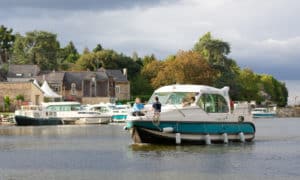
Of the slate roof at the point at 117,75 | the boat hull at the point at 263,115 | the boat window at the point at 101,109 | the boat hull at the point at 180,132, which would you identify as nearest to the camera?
the boat hull at the point at 180,132

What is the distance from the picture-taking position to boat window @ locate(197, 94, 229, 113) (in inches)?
1650

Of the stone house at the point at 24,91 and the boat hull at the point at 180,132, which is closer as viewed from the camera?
the boat hull at the point at 180,132

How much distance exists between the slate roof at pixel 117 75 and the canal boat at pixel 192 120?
90.6 meters

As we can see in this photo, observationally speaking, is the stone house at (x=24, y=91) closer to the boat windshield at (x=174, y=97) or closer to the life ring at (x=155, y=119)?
the boat windshield at (x=174, y=97)

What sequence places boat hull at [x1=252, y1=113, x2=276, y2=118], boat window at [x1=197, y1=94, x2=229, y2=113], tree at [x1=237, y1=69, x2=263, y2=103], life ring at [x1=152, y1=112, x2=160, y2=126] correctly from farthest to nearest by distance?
1. tree at [x1=237, y1=69, x2=263, y2=103]
2. boat hull at [x1=252, y1=113, x2=276, y2=118]
3. boat window at [x1=197, y1=94, x2=229, y2=113]
4. life ring at [x1=152, y1=112, x2=160, y2=126]

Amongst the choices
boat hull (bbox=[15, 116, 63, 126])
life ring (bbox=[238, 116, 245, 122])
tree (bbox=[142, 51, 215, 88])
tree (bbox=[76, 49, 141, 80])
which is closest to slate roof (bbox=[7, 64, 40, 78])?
tree (bbox=[76, 49, 141, 80])

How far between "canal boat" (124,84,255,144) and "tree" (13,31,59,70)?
11211 cm

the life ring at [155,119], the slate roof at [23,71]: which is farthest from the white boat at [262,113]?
the life ring at [155,119]

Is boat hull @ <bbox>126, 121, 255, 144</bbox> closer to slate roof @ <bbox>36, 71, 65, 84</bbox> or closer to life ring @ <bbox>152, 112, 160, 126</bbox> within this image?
life ring @ <bbox>152, 112, 160, 126</bbox>

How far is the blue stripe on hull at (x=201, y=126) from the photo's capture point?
39.8 meters

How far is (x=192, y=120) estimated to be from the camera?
40.8m

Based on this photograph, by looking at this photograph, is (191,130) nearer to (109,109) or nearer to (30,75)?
(109,109)

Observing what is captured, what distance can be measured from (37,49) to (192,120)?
380ft

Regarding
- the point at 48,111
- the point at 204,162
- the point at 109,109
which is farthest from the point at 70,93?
the point at 204,162
